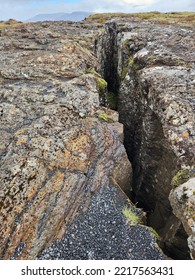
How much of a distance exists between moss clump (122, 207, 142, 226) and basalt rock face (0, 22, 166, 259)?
0.28 ft

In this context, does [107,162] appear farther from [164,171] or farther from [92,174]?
[164,171]

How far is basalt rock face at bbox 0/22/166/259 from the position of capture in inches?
492

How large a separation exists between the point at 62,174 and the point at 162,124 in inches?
253

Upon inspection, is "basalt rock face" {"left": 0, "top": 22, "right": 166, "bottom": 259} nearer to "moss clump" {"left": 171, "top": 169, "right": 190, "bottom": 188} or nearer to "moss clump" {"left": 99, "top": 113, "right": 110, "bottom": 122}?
"moss clump" {"left": 99, "top": 113, "right": 110, "bottom": 122}

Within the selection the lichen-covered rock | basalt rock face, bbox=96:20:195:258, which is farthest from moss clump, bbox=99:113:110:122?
the lichen-covered rock

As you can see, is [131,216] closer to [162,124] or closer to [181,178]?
[181,178]

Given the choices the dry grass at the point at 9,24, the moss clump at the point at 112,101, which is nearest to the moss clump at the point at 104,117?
the moss clump at the point at 112,101

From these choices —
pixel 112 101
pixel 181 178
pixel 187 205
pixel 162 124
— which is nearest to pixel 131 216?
pixel 187 205

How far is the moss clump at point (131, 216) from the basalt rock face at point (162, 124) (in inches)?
65.6

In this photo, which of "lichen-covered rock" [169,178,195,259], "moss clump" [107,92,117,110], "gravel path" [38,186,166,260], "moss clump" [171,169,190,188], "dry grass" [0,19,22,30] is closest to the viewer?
"lichen-covered rock" [169,178,195,259]

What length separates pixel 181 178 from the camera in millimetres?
13781

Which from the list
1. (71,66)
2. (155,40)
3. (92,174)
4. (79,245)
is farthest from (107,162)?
(155,40)

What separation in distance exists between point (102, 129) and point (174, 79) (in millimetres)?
6322

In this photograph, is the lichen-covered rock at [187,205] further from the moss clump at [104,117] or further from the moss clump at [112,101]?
the moss clump at [112,101]
